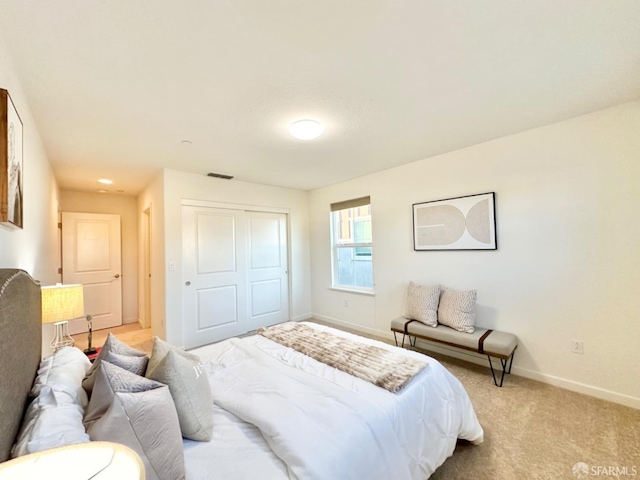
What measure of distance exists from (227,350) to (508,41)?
2598mm

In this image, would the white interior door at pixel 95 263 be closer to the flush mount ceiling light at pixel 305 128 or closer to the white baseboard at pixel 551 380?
the flush mount ceiling light at pixel 305 128

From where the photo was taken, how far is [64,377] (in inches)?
42.9

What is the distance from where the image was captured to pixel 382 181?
3.82 m

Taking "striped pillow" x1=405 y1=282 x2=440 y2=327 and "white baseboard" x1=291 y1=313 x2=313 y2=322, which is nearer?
"striped pillow" x1=405 y1=282 x2=440 y2=327

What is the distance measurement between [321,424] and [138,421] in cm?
69

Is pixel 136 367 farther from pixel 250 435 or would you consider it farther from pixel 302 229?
pixel 302 229

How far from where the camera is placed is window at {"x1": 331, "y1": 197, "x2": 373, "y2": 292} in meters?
4.15

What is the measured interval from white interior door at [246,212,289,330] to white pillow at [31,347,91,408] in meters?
2.93

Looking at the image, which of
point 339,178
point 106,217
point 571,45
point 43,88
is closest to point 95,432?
point 43,88

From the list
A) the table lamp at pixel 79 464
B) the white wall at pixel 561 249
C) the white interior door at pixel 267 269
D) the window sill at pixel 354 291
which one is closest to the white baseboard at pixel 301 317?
the white interior door at pixel 267 269

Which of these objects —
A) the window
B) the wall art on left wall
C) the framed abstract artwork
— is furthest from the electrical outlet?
the wall art on left wall

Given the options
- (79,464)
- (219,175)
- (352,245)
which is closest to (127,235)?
(219,175)

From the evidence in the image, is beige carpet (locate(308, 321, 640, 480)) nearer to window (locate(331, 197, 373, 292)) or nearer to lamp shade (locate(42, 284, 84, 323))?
window (locate(331, 197, 373, 292))

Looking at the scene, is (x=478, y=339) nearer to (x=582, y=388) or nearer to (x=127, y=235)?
(x=582, y=388)
